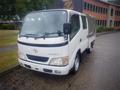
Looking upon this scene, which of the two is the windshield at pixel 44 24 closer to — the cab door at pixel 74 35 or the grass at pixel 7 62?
the cab door at pixel 74 35

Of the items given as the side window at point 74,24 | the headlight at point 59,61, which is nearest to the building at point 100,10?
the side window at point 74,24

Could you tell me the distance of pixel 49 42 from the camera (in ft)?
16.4

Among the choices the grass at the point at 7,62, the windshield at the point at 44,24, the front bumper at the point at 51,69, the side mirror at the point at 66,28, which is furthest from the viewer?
the grass at the point at 7,62

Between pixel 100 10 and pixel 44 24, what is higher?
pixel 44 24

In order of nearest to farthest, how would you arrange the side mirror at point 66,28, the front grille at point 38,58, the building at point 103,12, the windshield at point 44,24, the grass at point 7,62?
the side mirror at point 66,28, the front grille at point 38,58, the windshield at point 44,24, the grass at point 7,62, the building at point 103,12

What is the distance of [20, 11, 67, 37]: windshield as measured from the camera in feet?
17.6

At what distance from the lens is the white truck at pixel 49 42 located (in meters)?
5.00

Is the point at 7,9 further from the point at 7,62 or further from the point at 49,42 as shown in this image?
the point at 49,42

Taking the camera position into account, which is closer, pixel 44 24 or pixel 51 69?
pixel 51 69

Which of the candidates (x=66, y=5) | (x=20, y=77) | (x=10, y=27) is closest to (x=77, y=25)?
(x=20, y=77)

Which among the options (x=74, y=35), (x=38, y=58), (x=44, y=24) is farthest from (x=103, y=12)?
(x=38, y=58)

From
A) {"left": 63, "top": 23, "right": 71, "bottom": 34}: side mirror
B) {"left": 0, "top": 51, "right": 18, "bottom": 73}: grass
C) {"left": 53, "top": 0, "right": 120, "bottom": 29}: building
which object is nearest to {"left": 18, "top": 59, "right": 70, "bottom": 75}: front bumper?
{"left": 63, "top": 23, "right": 71, "bottom": 34}: side mirror

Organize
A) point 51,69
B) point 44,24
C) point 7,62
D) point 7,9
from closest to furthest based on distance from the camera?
point 51,69 < point 44,24 < point 7,62 < point 7,9

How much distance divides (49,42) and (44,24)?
0.94 m
